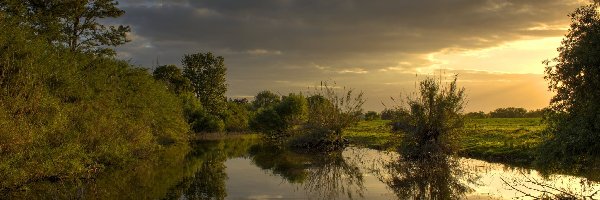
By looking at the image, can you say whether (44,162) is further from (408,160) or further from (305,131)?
(305,131)

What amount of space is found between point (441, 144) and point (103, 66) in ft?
103

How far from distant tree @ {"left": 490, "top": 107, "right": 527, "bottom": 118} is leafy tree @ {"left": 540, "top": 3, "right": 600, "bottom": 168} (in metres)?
100

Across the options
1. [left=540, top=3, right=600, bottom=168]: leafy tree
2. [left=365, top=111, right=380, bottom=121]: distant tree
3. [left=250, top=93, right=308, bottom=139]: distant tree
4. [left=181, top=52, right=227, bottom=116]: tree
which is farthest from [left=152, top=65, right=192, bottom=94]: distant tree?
[left=540, top=3, right=600, bottom=168]: leafy tree

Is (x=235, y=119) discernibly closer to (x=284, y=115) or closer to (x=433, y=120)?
(x=284, y=115)

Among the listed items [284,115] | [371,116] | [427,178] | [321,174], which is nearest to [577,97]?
[427,178]

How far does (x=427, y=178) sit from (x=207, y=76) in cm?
8757

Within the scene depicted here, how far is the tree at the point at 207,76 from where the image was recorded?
360 ft

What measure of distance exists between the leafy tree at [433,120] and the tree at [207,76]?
74.6 m

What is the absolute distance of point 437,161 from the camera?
36.8m

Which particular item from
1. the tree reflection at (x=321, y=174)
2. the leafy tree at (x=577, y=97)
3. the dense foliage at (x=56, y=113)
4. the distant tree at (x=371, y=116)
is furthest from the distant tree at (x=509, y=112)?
the leafy tree at (x=577, y=97)

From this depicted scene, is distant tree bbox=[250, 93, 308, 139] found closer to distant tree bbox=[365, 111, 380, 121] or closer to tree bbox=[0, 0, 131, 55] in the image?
tree bbox=[0, 0, 131, 55]

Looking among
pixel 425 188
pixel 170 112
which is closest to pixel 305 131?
pixel 170 112

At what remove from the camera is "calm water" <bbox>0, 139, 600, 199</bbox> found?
78.0ft

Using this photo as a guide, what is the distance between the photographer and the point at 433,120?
37.8 m
